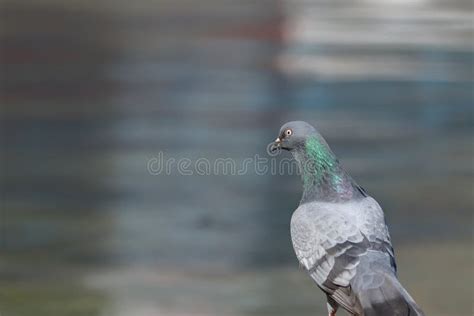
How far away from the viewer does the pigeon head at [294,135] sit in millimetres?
4875

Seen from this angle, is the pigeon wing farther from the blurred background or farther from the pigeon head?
the blurred background

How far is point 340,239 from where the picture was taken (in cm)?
450

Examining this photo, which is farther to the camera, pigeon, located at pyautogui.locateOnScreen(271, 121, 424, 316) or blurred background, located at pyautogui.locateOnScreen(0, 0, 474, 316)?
blurred background, located at pyautogui.locateOnScreen(0, 0, 474, 316)

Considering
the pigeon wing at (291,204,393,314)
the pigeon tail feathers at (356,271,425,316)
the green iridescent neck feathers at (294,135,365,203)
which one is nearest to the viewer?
the pigeon tail feathers at (356,271,425,316)

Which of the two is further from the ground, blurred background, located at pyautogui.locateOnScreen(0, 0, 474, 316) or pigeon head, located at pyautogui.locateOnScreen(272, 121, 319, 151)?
blurred background, located at pyautogui.locateOnScreen(0, 0, 474, 316)

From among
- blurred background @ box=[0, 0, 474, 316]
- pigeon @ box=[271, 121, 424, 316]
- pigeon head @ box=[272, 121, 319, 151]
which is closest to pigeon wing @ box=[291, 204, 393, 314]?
pigeon @ box=[271, 121, 424, 316]

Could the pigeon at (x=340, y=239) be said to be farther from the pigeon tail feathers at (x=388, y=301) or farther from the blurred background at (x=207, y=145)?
the blurred background at (x=207, y=145)

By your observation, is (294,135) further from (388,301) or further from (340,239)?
(388,301)

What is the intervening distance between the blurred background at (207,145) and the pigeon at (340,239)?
52.7 inches

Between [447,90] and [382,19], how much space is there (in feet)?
19.1

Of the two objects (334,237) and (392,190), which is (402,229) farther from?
(334,237)

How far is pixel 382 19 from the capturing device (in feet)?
61.0

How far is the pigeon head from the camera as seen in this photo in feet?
16.0

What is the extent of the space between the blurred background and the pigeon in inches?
52.7
